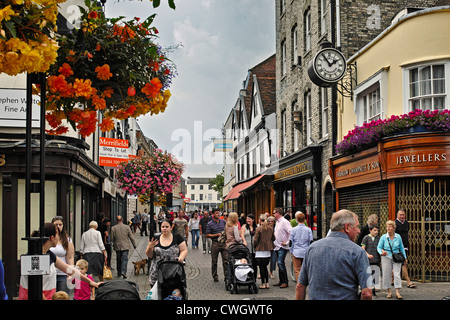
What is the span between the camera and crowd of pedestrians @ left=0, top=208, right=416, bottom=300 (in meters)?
4.73

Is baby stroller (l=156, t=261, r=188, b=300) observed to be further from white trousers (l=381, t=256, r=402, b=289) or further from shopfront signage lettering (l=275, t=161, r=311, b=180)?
shopfront signage lettering (l=275, t=161, r=311, b=180)

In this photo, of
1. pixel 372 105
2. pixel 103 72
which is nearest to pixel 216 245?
pixel 372 105

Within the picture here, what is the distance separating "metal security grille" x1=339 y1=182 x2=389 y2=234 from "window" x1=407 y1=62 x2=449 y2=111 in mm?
2502

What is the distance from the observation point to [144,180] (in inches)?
745

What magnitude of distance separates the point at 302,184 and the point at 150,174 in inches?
318

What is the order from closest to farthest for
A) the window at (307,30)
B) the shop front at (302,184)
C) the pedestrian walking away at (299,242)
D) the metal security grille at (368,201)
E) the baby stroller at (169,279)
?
the baby stroller at (169,279) → the pedestrian walking away at (299,242) → the metal security grille at (368,201) → the shop front at (302,184) → the window at (307,30)

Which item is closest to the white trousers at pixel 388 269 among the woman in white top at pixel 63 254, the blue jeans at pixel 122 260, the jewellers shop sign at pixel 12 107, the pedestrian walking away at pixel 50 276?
the woman in white top at pixel 63 254

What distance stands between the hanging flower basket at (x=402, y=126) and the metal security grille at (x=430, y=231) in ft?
4.49

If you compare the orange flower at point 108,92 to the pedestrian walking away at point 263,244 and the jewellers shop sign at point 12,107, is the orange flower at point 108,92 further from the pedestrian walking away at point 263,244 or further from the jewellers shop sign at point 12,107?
the pedestrian walking away at point 263,244

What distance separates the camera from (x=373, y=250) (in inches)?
469

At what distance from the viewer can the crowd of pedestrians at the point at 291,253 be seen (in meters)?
4.73

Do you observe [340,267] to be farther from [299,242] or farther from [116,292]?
[299,242]

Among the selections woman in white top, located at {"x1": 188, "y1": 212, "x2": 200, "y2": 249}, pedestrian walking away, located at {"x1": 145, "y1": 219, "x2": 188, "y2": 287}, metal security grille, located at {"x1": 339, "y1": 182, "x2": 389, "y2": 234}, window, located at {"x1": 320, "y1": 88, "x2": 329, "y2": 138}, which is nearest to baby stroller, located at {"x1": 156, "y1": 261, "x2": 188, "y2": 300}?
pedestrian walking away, located at {"x1": 145, "y1": 219, "x2": 188, "y2": 287}
